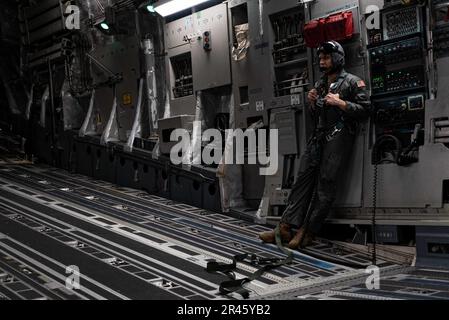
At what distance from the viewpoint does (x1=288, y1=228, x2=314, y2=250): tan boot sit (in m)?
4.61

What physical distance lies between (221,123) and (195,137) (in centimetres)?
39

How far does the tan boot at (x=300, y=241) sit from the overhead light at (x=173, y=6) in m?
3.17

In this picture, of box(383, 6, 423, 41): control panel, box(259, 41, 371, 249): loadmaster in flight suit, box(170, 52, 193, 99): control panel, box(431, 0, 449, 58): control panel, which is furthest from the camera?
box(170, 52, 193, 99): control panel

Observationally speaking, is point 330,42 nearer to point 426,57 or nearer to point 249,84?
point 426,57

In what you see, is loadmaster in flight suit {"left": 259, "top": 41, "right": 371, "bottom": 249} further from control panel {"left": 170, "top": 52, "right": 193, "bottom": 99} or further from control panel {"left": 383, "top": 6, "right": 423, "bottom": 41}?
control panel {"left": 170, "top": 52, "right": 193, "bottom": 99}

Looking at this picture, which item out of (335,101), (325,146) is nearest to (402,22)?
(335,101)

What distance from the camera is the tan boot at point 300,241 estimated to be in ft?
15.1

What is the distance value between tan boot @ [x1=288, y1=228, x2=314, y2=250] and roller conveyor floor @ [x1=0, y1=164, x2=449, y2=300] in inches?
4.6

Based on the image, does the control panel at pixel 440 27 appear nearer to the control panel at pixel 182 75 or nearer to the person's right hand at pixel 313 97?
the person's right hand at pixel 313 97

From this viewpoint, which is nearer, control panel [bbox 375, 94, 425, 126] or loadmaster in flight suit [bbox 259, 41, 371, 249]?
control panel [bbox 375, 94, 425, 126]

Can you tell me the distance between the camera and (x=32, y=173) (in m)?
8.26

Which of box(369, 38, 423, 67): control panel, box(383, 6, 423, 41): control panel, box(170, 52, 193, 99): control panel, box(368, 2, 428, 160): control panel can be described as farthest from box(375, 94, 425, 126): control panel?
box(170, 52, 193, 99): control panel

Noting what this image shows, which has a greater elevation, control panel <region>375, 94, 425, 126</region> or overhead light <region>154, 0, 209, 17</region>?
overhead light <region>154, 0, 209, 17</region>

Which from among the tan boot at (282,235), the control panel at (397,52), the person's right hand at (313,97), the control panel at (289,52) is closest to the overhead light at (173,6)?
the control panel at (289,52)
